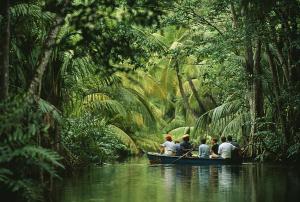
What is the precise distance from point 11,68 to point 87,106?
14.8m

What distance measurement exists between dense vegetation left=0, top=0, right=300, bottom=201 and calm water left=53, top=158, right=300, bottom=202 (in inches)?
31.0

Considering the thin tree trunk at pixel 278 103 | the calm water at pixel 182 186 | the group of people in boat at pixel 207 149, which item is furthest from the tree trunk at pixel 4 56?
the group of people in boat at pixel 207 149

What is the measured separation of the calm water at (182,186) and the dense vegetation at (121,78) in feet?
2.58

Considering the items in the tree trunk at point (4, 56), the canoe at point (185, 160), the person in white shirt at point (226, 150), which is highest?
the tree trunk at point (4, 56)

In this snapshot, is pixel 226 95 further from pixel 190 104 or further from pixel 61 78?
pixel 61 78

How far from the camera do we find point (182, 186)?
1463cm

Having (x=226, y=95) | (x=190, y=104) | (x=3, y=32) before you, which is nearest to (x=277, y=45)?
(x=226, y=95)

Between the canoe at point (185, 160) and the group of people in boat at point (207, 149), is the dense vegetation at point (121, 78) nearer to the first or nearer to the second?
the group of people in boat at point (207, 149)

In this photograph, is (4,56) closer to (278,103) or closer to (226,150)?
(278,103)

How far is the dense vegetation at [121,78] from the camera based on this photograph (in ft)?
23.8

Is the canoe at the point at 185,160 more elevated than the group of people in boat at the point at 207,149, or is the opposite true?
the group of people in boat at the point at 207,149

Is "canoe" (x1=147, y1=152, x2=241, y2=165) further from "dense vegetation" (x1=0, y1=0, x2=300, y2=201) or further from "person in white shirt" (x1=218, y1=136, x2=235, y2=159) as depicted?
"dense vegetation" (x1=0, y1=0, x2=300, y2=201)

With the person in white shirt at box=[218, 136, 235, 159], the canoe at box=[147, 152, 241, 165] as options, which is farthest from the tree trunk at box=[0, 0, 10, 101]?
the person in white shirt at box=[218, 136, 235, 159]

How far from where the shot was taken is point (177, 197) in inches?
479
